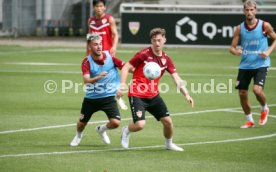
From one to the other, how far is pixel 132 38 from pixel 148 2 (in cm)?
835

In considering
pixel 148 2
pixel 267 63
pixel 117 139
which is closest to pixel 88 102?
pixel 117 139

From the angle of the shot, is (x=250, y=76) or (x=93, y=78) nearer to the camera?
(x=93, y=78)

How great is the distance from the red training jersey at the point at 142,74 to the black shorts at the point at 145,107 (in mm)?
79

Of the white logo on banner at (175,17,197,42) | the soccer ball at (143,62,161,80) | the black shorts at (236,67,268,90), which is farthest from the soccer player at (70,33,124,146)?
the white logo on banner at (175,17,197,42)

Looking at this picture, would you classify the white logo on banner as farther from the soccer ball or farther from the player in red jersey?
the soccer ball

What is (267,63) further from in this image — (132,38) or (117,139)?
A: (132,38)

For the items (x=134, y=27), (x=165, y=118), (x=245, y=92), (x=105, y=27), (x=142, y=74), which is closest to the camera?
(x=165, y=118)

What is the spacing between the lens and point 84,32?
4922 centimetres

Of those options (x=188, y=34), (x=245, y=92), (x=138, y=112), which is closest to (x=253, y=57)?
(x=245, y=92)

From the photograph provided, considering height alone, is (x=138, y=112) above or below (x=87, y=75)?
below

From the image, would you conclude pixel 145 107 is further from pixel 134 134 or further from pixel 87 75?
pixel 134 134

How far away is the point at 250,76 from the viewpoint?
16.3m

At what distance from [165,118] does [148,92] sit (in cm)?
53

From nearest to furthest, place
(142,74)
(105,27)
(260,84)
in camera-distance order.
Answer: (142,74) → (260,84) → (105,27)
